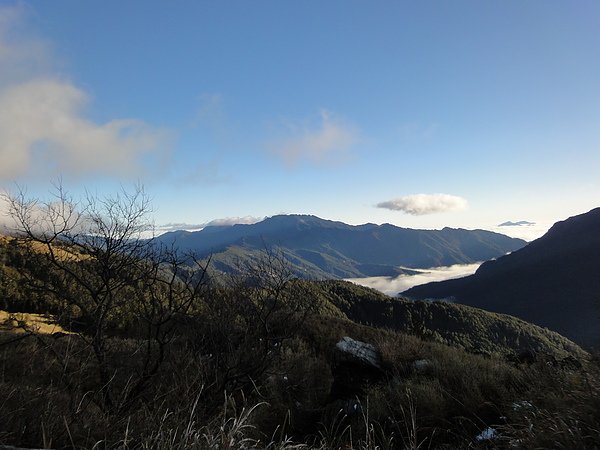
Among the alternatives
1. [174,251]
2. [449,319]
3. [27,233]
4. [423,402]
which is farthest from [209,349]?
[449,319]

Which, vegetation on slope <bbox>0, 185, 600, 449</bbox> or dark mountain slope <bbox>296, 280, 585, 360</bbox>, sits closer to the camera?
vegetation on slope <bbox>0, 185, 600, 449</bbox>

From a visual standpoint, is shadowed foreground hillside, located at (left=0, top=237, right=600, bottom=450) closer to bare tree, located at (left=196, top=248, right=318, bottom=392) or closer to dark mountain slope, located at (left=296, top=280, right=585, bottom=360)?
bare tree, located at (left=196, top=248, right=318, bottom=392)

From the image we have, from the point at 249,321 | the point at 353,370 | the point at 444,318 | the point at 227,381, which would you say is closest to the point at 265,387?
the point at 227,381

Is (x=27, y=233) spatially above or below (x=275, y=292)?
above

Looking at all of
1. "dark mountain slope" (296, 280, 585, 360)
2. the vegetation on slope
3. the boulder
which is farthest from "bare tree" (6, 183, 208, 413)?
"dark mountain slope" (296, 280, 585, 360)

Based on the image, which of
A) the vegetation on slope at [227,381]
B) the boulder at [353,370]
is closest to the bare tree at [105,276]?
the vegetation on slope at [227,381]

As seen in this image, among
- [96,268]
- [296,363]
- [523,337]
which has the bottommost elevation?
[523,337]

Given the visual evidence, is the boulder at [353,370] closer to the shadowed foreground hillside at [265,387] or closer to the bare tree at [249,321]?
the shadowed foreground hillside at [265,387]

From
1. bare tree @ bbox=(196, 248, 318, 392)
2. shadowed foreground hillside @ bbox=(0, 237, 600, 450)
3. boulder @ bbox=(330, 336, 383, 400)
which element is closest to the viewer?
shadowed foreground hillside @ bbox=(0, 237, 600, 450)

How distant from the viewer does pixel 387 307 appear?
121 metres

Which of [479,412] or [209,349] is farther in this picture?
[209,349]

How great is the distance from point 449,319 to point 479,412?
12896 centimetres

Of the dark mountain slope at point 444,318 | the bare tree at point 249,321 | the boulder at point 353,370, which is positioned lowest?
the dark mountain slope at point 444,318

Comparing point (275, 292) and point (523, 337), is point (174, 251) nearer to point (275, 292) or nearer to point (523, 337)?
point (275, 292)
